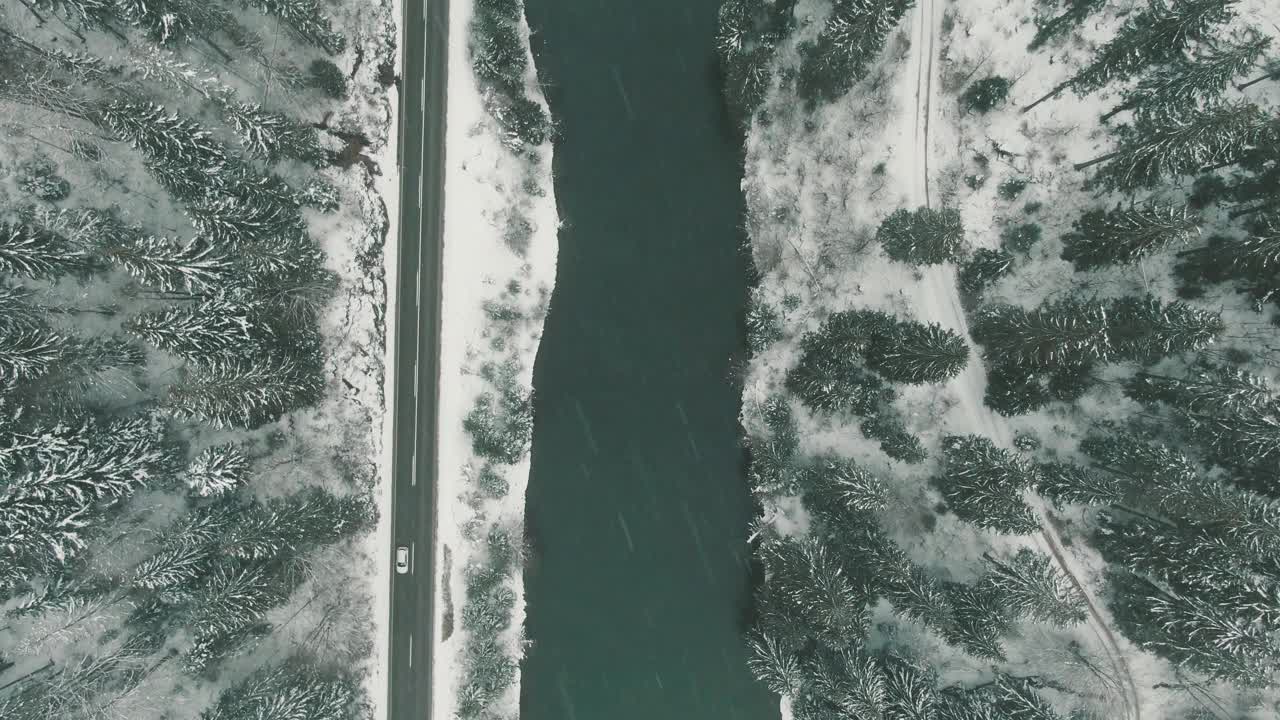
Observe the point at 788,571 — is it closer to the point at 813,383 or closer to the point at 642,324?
the point at 813,383

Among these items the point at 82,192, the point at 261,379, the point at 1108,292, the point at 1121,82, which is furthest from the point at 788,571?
the point at 82,192

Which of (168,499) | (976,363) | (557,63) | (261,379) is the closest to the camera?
(261,379)

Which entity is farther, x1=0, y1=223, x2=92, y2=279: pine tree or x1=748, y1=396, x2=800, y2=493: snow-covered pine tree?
x1=748, y1=396, x2=800, y2=493: snow-covered pine tree

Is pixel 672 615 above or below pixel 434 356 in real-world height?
below

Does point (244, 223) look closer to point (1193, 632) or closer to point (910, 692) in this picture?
point (910, 692)

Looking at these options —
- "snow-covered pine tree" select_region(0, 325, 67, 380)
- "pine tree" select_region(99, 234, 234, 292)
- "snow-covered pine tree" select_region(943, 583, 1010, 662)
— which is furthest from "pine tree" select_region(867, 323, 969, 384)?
"snow-covered pine tree" select_region(0, 325, 67, 380)

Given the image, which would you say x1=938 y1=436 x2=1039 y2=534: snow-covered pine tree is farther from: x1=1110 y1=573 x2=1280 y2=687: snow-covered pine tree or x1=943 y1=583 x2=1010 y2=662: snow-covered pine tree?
x1=1110 y1=573 x2=1280 y2=687: snow-covered pine tree

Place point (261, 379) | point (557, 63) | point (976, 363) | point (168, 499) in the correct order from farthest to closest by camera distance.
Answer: point (557, 63) < point (976, 363) < point (168, 499) < point (261, 379)
